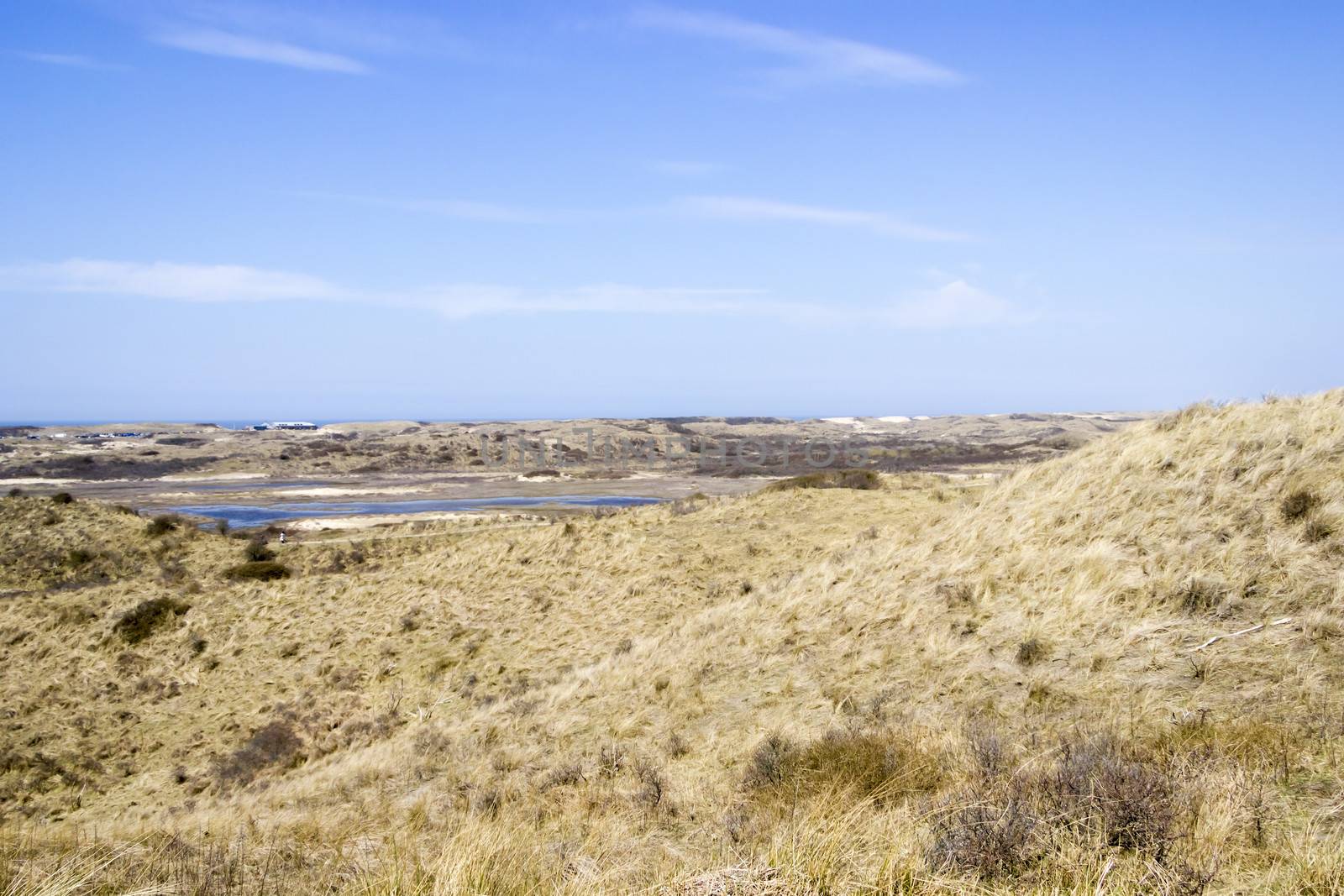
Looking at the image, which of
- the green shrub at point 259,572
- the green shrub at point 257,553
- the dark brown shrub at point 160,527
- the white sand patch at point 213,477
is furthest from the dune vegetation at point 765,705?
the white sand patch at point 213,477

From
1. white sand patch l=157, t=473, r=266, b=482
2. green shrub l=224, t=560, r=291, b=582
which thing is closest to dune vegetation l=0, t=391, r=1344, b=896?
green shrub l=224, t=560, r=291, b=582

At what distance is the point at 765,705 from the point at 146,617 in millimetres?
23130

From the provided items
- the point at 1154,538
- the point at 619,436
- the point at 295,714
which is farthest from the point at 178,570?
the point at 619,436

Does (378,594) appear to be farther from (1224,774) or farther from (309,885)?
(1224,774)

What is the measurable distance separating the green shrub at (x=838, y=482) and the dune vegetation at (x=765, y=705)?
419 centimetres

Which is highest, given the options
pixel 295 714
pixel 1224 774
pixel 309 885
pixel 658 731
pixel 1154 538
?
pixel 1154 538

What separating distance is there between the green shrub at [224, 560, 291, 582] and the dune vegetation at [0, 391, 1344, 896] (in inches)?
149

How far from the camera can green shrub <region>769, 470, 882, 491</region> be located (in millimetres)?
32438

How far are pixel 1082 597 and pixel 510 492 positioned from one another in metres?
58.9

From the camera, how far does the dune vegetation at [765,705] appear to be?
204 inches

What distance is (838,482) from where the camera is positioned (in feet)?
109

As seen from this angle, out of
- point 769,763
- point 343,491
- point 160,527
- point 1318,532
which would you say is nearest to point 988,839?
point 769,763

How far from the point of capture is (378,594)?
26531 millimetres

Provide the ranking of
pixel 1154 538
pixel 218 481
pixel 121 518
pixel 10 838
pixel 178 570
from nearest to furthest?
pixel 10 838 < pixel 1154 538 < pixel 178 570 < pixel 121 518 < pixel 218 481
